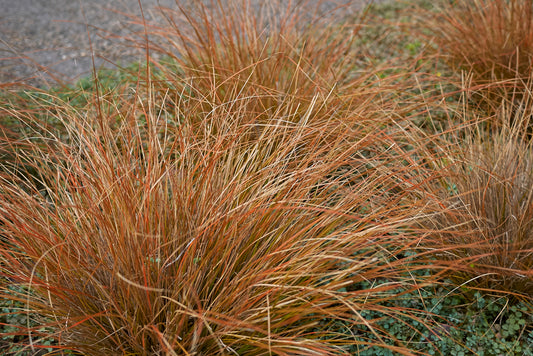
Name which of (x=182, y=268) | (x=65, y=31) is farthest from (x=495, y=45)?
(x=65, y=31)

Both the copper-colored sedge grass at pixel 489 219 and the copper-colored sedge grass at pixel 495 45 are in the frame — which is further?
the copper-colored sedge grass at pixel 495 45

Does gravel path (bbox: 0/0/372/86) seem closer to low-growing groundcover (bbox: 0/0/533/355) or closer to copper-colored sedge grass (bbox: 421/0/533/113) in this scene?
copper-colored sedge grass (bbox: 421/0/533/113)

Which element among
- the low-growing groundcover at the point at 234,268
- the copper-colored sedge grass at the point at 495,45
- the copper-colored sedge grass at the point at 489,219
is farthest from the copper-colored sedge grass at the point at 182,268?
the copper-colored sedge grass at the point at 495,45

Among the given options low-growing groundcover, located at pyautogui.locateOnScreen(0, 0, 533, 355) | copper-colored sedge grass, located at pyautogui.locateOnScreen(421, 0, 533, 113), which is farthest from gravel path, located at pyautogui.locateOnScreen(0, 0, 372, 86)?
low-growing groundcover, located at pyautogui.locateOnScreen(0, 0, 533, 355)

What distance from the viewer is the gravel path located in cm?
449

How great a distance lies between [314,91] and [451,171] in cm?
97

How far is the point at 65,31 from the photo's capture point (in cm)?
515

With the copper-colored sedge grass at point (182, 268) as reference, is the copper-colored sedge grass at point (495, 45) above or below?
above

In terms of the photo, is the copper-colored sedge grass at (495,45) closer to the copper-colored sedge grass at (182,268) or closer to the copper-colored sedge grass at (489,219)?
the copper-colored sedge grass at (489,219)

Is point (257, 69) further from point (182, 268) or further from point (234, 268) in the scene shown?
point (182, 268)

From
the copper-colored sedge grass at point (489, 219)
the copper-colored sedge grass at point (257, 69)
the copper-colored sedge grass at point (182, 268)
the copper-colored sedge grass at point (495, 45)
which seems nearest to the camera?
the copper-colored sedge grass at point (182, 268)

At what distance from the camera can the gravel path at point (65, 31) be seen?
449 cm

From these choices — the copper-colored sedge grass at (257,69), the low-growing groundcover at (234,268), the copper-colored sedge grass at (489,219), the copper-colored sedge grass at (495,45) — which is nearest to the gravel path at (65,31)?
the copper-colored sedge grass at (257,69)

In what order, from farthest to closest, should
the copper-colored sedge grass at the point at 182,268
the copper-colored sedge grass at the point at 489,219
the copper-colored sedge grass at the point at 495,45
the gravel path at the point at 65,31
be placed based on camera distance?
the gravel path at the point at 65,31, the copper-colored sedge grass at the point at 495,45, the copper-colored sedge grass at the point at 489,219, the copper-colored sedge grass at the point at 182,268
